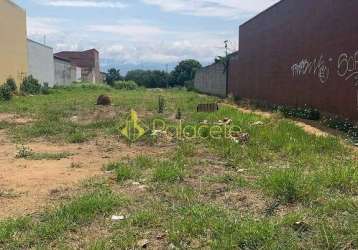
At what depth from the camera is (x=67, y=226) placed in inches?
202

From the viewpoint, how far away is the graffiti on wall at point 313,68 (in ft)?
48.7

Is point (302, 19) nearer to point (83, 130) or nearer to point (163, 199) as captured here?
point (83, 130)

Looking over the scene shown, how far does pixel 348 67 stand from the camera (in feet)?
42.6

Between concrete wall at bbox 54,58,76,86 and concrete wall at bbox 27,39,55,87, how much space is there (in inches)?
202

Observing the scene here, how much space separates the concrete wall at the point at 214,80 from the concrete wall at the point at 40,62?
49.6 feet

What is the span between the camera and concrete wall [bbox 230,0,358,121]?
1309 cm

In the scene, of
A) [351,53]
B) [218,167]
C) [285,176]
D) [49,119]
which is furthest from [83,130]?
[285,176]

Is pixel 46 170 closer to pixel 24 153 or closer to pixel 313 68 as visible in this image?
pixel 24 153

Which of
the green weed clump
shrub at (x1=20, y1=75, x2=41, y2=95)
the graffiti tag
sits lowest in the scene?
the green weed clump

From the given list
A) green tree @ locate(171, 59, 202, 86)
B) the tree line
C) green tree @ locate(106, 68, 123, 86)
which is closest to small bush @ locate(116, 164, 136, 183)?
the tree line

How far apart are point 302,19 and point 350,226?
1366 cm

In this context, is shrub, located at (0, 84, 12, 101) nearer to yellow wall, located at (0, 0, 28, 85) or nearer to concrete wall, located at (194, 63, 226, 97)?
yellow wall, located at (0, 0, 28, 85)

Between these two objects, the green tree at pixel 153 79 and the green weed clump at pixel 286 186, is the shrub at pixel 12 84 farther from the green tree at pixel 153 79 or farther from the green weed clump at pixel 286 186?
the green tree at pixel 153 79

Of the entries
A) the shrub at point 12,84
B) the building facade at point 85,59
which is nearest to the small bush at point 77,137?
the shrub at point 12,84
